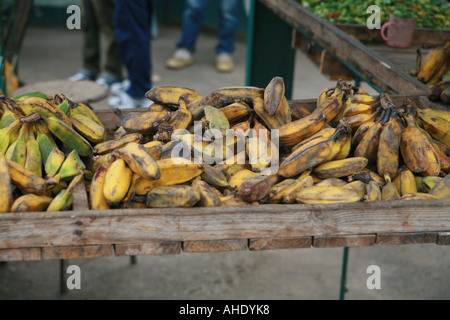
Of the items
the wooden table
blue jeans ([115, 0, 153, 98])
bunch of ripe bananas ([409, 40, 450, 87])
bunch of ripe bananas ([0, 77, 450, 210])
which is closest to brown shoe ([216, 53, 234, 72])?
blue jeans ([115, 0, 153, 98])

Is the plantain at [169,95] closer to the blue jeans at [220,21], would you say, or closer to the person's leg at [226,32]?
the blue jeans at [220,21]

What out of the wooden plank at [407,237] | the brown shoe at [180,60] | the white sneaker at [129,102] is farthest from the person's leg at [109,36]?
the wooden plank at [407,237]

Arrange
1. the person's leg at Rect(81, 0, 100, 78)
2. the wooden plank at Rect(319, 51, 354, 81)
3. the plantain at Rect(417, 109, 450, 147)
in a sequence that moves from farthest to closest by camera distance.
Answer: the person's leg at Rect(81, 0, 100, 78) → the wooden plank at Rect(319, 51, 354, 81) → the plantain at Rect(417, 109, 450, 147)

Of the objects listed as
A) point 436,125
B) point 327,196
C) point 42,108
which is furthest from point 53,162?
point 436,125

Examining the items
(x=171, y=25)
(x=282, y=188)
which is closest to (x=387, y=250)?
(x=282, y=188)

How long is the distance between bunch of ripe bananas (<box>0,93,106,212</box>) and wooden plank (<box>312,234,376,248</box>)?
0.72 m

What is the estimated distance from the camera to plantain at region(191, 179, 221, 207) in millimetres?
1479

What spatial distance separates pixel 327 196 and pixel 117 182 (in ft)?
2.02

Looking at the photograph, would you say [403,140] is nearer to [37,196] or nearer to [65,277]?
[37,196]

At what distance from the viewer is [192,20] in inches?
249

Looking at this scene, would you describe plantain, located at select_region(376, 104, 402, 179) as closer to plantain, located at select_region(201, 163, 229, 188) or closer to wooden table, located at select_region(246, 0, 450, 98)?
plantain, located at select_region(201, 163, 229, 188)

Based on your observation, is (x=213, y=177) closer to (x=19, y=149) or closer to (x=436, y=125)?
(x=19, y=149)

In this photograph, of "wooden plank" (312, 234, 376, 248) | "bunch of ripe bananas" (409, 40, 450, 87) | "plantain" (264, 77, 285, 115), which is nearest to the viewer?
"wooden plank" (312, 234, 376, 248)
